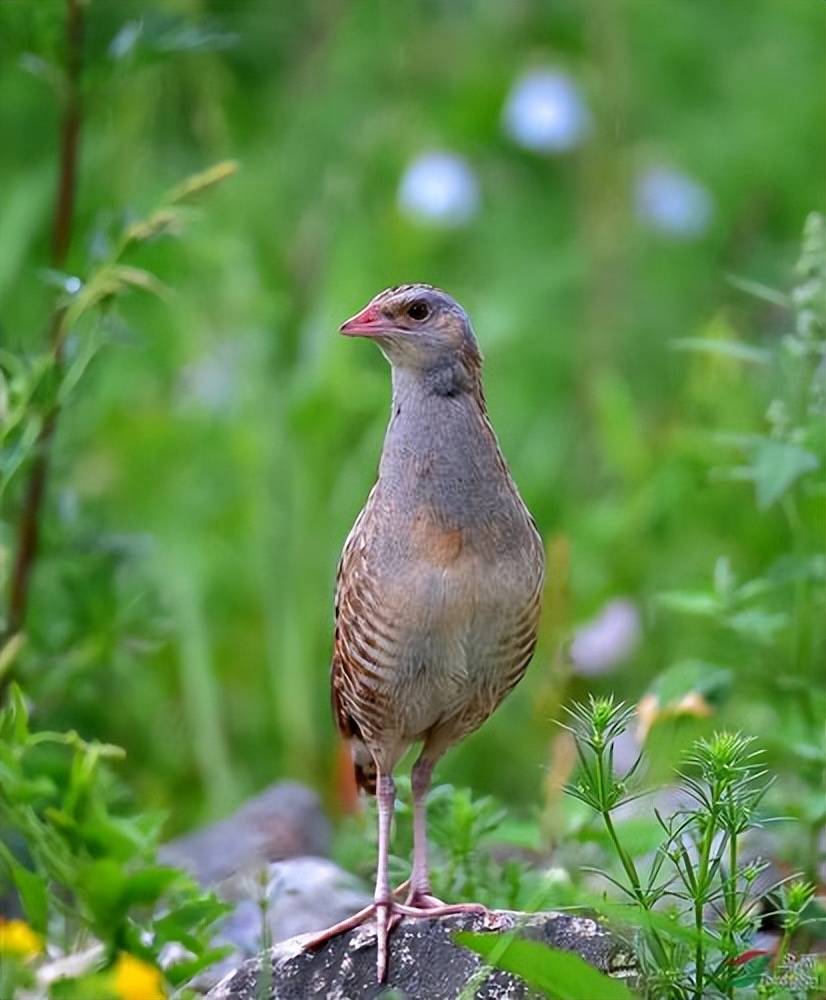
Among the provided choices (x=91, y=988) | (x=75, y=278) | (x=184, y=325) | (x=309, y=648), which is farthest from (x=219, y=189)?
(x=91, y=988)

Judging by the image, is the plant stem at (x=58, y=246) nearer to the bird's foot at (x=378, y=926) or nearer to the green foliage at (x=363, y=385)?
the green foliage at (x=363, y=385)

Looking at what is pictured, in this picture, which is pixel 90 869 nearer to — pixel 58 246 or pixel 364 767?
pixel 364 767

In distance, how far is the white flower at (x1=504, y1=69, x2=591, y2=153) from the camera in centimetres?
763

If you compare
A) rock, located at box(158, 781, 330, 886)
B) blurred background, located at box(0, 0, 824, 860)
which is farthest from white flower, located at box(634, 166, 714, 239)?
rock, located at box(158, 781, 330, 886)

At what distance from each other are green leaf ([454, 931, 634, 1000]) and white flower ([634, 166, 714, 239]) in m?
5.23

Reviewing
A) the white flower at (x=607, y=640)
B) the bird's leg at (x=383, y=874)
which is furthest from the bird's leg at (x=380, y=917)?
the white flower at (x=607, y=640)

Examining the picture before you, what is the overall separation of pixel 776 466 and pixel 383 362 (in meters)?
3.14

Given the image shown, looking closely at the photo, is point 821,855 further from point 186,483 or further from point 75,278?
point 186,483

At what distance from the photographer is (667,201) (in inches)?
303

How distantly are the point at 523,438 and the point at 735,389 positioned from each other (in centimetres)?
127

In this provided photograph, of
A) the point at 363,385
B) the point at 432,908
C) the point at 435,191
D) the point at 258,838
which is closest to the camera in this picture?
the point at 432,908

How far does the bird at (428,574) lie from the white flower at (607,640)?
7.19ft

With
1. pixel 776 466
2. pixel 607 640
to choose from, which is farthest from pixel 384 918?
pixel 607 640

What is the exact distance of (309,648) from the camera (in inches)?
240
